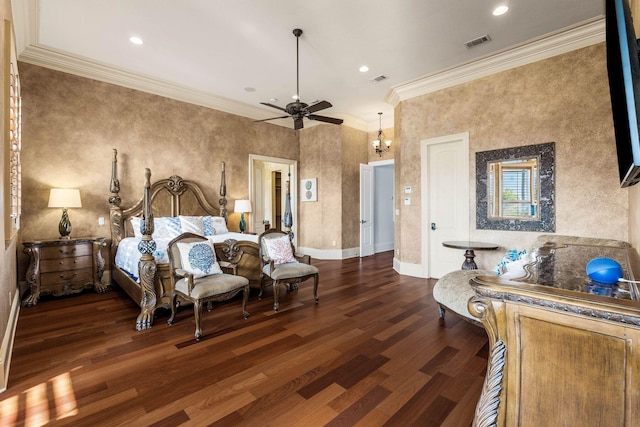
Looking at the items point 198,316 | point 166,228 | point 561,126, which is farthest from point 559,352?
point 166,228

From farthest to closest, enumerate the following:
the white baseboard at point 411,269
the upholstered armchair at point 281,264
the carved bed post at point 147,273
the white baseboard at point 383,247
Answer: the white baseboard at point 383,247
the white baseboard at point 411,269
the upholstered armchair at point 281,264
the carved bed post at point 147,273

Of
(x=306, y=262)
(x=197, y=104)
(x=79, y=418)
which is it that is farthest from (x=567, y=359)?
(x=197, y=104)

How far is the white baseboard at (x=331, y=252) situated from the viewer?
6.91 meters

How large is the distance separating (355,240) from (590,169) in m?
4.60

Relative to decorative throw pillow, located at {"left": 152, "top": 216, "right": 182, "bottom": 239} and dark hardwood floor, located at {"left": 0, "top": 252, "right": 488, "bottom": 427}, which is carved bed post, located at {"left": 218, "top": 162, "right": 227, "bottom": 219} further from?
dark hardwood floor, located at {"left": 0, "top": 252, "right": 488, "bottom": 427}

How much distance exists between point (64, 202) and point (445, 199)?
5.67m

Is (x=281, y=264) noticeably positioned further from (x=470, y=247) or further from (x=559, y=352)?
(x=559, y=352)

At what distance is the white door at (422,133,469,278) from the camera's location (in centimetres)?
462

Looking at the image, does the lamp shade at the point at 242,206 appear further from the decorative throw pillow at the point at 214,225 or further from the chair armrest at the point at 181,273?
the chair armrest at the point at 181,273

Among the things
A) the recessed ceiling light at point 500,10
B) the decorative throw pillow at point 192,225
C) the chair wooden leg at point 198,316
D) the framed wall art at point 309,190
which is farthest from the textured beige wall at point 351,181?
the chair wooden leg at point 198,316

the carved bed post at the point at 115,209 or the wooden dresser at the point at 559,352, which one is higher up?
the carved bed post at the point at 115,209

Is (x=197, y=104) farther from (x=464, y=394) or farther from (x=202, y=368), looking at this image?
(x=464, y=394)

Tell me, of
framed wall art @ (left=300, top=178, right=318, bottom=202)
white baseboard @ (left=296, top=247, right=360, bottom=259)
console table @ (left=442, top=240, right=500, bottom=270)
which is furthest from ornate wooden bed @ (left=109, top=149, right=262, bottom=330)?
console table @ (left=442, top=240, right=500, bottom=270)

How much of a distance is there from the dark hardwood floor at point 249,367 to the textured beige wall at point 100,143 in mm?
1564
